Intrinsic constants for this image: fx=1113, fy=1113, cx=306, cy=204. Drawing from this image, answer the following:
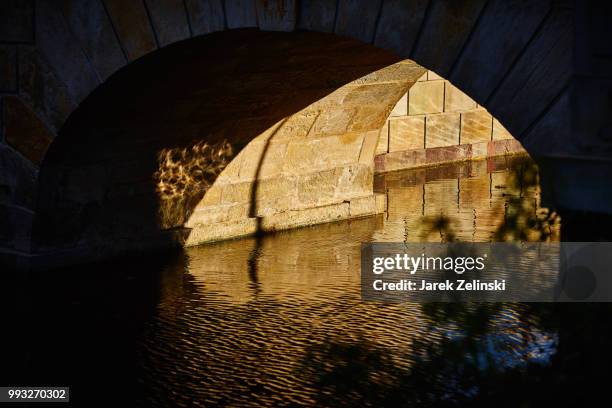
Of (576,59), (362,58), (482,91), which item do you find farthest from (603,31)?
(362,58)

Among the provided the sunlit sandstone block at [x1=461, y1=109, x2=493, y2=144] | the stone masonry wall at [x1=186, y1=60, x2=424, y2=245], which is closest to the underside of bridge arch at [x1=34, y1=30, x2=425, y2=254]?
the stone masonry wall at [x1=186, y1=60, x2=424, y2=245]

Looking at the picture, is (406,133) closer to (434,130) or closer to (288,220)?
(434,130)

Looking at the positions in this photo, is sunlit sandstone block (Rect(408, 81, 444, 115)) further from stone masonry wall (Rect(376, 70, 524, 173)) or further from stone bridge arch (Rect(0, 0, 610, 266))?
stone bridge arch (Rect(0, 0, 610, 266))

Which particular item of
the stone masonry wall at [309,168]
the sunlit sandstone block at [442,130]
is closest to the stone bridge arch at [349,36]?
the stone masonry wall at [309,168]

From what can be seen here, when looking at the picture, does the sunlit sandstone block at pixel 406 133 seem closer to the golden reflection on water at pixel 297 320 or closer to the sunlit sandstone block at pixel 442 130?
the sunlit sandstone block at pixel 442 130

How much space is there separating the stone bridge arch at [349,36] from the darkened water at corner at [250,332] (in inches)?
19.9

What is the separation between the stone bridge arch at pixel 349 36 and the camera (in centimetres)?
397

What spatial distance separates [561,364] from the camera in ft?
9.83

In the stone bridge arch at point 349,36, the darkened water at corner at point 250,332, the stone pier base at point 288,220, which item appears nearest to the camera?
the stone bridge arch at point 349,36

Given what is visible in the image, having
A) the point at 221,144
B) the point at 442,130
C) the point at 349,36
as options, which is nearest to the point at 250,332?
the point at 349,36

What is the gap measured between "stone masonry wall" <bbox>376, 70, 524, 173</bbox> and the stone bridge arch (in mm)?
5845

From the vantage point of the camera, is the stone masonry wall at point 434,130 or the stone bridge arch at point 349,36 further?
the stone masonry wall at point 434,130

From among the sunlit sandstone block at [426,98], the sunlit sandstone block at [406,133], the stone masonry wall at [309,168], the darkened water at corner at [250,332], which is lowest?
the darkened water at corner at [250,332]

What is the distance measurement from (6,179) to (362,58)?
2.73 m
